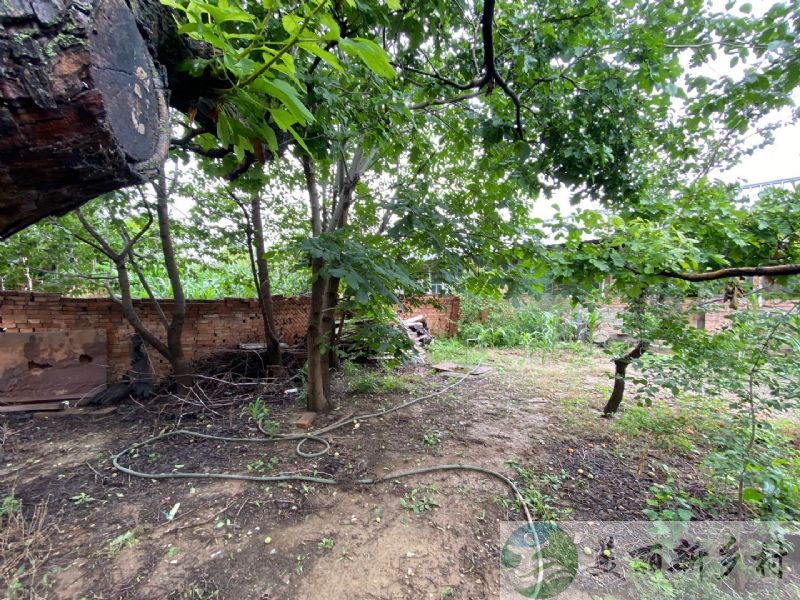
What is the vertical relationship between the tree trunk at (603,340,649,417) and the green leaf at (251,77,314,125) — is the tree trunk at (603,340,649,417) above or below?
below

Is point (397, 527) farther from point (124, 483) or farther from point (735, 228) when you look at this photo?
point (735, 228)

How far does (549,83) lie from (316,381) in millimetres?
3526

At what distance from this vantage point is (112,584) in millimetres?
1520

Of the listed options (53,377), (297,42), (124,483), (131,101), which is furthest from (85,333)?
(297,42)

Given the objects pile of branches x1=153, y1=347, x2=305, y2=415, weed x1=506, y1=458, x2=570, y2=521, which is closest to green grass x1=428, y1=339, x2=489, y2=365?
pile of branches x1=153, y1=347, x2=305, y2=415

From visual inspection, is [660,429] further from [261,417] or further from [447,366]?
[261,417]

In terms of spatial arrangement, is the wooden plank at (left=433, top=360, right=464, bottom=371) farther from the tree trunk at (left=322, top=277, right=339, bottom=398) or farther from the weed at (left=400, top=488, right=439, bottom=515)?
the weed at (left=400, top=488, right=439, bottom=515)

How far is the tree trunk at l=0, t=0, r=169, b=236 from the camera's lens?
53 centimetres

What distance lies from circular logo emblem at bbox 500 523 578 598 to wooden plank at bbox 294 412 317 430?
6.89 ft

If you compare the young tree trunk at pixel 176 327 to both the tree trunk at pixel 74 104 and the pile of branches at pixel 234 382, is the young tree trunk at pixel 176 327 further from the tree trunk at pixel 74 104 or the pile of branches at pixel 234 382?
the tree trunk at pixel 74 104

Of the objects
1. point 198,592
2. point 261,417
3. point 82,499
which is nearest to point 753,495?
point 198,592

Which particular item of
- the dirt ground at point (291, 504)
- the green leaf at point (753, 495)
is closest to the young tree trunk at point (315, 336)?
the dirt ground at point (291, 504)

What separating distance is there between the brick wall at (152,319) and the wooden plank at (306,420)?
154cm

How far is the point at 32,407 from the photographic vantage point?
3.46 metres
